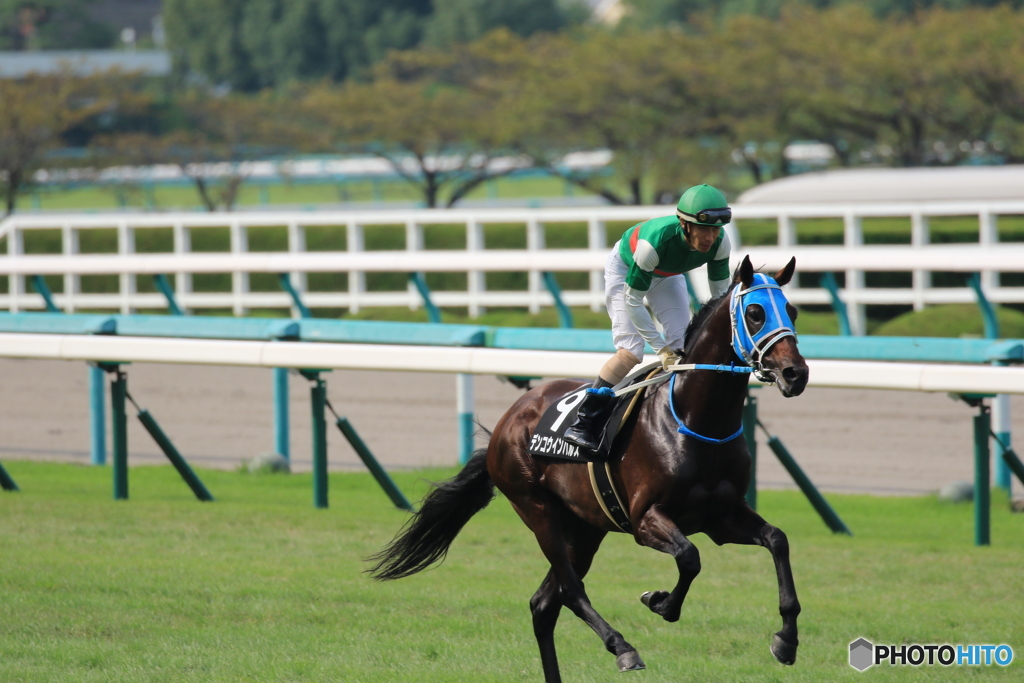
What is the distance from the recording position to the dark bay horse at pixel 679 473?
12.4 feet

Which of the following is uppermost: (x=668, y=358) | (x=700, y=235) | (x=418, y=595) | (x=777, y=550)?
(x=700, y=235)

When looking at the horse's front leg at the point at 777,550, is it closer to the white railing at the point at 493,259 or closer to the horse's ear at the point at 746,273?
the horse's ear at the point at 746,273

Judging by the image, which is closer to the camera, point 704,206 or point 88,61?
point 704,206

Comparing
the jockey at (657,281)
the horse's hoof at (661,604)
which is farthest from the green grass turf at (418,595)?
the jockey at (657,281)

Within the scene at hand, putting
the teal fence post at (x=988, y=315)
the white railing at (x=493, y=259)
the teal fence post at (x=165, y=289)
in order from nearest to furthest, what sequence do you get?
the teal fence post at (x=988, y=315), the white railing at (x=493, y=259), the teal fence post at (x=165, y=289)

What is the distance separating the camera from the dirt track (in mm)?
7875

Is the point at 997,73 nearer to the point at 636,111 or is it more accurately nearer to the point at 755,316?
the point at 636,111

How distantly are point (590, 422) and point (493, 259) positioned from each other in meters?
5.35

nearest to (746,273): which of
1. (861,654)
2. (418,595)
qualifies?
(861,654)

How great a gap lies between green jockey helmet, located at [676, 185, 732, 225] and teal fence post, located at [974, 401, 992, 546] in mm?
2655

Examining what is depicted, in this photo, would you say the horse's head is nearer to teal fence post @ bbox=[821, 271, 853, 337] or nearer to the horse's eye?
the horse's eye

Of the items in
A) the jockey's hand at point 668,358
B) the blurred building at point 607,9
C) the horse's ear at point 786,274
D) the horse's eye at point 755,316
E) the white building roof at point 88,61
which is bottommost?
the jockey's hand at point 668,358

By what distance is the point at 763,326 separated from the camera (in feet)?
12.3

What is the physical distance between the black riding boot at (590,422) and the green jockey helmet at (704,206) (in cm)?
65
